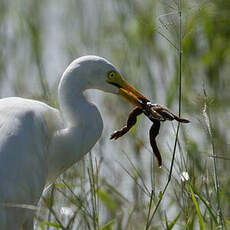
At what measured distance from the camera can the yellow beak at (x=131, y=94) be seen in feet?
12.8

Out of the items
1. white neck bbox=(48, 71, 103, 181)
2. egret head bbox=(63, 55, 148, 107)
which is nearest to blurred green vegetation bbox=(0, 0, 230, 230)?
white neck bbox=(48, 71, 103, 181)

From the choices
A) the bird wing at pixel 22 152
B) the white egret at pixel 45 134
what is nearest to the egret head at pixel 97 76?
the white egret at pixel 45 134

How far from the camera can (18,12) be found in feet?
23.2


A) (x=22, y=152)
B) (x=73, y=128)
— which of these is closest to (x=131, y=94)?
(x=73, y=128)

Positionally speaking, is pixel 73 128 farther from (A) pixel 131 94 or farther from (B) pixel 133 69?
(B) pixel 133 69

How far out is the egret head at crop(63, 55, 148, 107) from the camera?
3713 millimetres

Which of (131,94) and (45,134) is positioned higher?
(131,94)

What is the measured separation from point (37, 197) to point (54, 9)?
512cm

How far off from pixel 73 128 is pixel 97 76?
0.33m

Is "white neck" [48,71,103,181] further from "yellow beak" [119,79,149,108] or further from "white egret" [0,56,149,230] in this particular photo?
"yellow beak" [119,79,149,108]

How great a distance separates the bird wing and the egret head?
1.08 feet

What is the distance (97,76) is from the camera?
3785 millimetres

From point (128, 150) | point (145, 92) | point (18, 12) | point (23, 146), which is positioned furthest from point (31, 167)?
point (18, 12)

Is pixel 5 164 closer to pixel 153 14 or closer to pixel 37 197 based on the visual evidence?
pixel 37 197
